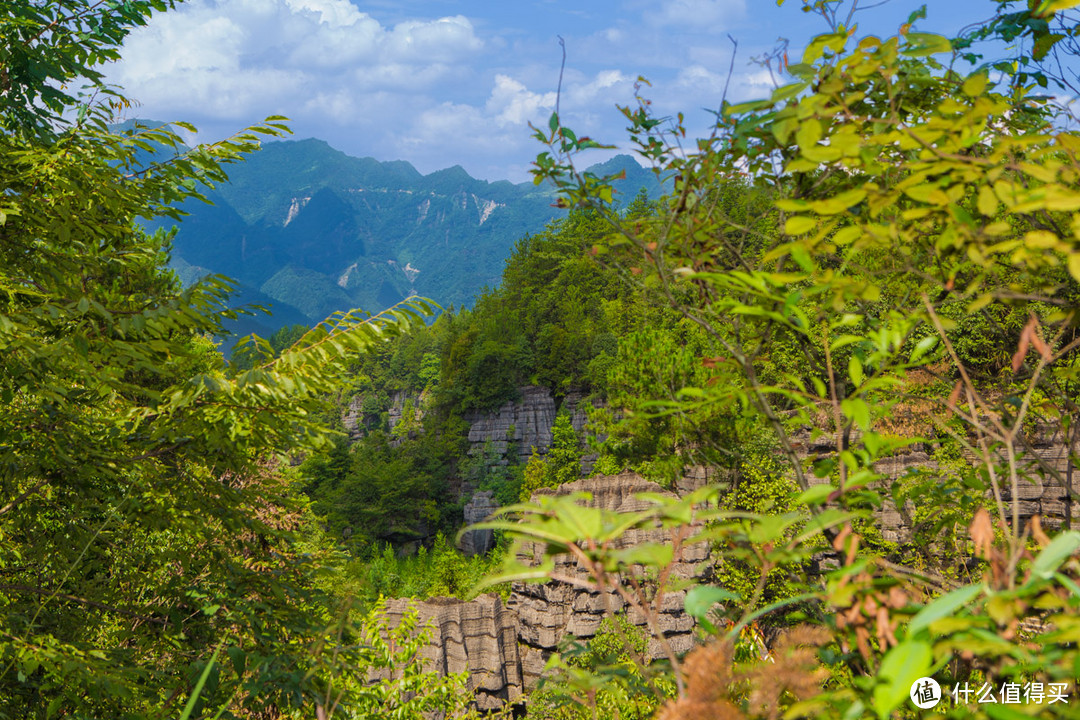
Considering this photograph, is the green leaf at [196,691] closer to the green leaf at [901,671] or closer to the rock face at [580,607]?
the green leaf at [901,671]

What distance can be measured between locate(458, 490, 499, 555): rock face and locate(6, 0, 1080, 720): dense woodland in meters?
18.5

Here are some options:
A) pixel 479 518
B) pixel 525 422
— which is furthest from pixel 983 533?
pixel 525 422

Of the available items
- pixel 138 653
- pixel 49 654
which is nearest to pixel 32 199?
pixel 49 654

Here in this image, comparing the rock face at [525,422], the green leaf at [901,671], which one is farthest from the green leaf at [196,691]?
the rock face at [525,422]

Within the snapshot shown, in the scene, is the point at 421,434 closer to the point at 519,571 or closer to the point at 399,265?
the point at 519,571

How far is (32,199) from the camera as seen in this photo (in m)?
3.09

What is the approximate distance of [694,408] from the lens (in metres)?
1.49

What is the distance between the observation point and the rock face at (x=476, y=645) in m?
12.8

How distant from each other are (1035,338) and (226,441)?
142 inches

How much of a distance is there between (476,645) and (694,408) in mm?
13330

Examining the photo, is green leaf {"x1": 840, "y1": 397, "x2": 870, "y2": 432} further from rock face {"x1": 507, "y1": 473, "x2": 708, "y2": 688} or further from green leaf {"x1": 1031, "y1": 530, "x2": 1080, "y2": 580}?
rock face {"x1": 507, "y1": 473, "x2": 708, "y2": 688}

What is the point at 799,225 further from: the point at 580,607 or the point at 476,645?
the point at 580,607

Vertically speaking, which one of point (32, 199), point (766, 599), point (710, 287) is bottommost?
point (766, 599)

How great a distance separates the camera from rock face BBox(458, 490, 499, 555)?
2630 cm
